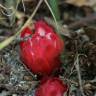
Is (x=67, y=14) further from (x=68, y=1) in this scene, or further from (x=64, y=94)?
(x=64, y=94)

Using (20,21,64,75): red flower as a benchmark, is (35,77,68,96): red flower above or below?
below

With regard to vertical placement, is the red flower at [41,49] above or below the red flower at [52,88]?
above

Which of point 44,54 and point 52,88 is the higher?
point 44,54

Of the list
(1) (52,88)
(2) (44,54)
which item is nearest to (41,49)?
(2) (44,54)

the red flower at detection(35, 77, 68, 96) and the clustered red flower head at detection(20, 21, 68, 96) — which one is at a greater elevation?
the clustered red flower head at detection(20, 21, 68, 96)

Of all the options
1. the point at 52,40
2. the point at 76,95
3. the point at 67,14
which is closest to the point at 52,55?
the point at 52,40

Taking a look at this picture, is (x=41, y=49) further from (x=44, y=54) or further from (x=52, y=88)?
(x=52, y=88)
